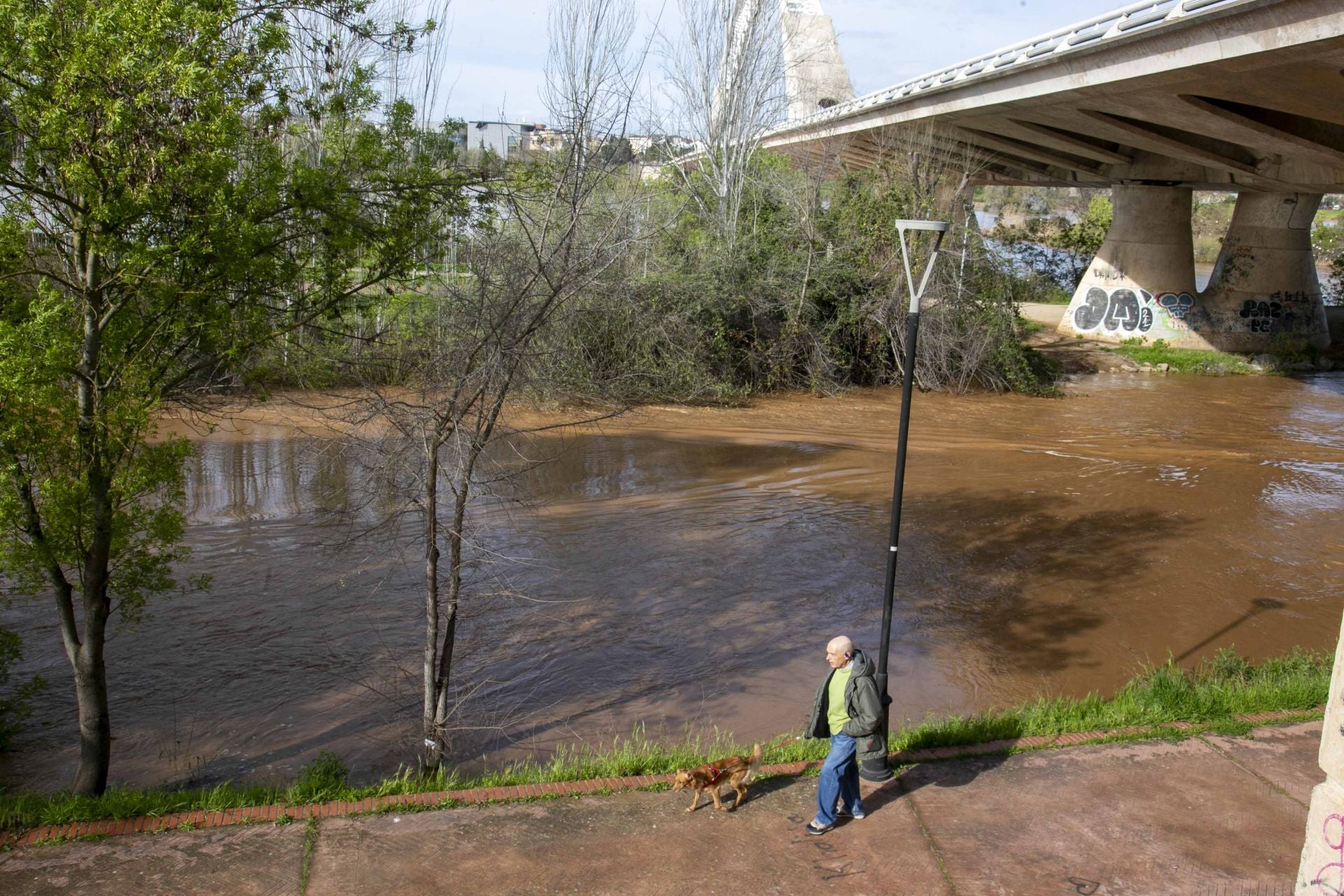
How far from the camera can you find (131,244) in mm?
7262

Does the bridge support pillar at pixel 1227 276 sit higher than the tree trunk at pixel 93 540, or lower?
higher

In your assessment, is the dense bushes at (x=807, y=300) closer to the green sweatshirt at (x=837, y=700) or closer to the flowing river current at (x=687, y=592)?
the flowing river current at (x=687, y=592)

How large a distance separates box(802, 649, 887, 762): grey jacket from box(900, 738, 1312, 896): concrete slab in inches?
34.4

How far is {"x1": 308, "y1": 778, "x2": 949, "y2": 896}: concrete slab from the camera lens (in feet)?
20.3

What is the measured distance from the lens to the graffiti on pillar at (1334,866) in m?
5.25

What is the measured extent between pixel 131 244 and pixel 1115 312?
117 feet

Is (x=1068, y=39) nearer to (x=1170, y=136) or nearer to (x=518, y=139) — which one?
(x=1170, y=136)

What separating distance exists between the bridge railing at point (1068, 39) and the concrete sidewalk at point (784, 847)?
598 inches

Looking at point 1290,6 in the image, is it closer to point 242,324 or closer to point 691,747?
point 691,747

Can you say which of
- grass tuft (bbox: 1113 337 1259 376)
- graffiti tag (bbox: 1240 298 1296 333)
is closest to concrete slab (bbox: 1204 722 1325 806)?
grass tuft (bbox: 1113 337 1259 376)

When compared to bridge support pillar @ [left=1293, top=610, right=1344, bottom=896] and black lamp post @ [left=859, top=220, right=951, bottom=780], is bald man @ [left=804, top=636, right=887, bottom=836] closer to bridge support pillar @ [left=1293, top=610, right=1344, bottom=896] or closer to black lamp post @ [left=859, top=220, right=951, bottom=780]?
black lamp post @ [left=859, top=220, right=951, bottom=780]

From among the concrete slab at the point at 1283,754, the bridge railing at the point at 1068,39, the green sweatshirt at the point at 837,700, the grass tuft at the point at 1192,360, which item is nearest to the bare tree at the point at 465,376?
the green sweatshirt at the point at 837,700

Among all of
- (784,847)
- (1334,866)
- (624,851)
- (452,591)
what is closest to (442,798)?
(624,851)

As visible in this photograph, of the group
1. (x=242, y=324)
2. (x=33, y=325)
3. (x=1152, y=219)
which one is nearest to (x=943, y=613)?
(x=242, y=324)
